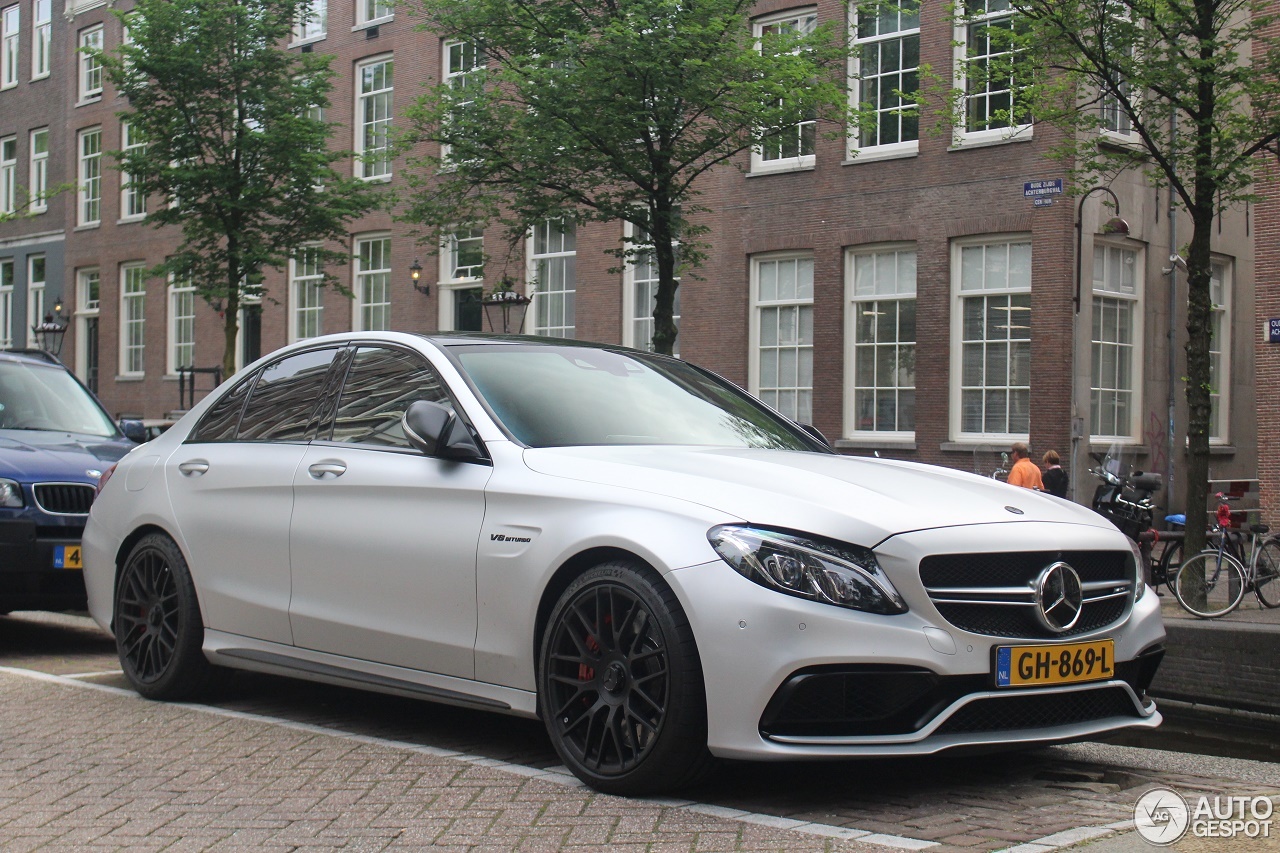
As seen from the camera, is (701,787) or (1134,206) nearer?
(701,787)

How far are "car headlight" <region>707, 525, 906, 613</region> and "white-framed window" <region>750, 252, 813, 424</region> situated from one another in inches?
816

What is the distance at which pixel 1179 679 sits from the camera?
7594 millimetres

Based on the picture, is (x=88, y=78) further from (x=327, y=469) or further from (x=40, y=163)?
(x=327, y=469)

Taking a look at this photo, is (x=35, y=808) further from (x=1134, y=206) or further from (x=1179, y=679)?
(x=1134, y=206)

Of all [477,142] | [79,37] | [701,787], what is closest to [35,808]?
[701,787]

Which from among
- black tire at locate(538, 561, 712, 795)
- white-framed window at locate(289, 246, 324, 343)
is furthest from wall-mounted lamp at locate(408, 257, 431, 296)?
black tire at locate(538, 561, 712, 795)

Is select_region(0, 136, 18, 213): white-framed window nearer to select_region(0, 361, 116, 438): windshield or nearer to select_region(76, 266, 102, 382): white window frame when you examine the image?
select_region(76, 266, 102, 382): white window frame

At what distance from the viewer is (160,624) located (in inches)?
264

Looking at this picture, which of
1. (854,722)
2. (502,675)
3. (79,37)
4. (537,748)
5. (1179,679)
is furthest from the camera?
(79,37)

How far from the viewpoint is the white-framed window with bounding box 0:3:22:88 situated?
1823 inches

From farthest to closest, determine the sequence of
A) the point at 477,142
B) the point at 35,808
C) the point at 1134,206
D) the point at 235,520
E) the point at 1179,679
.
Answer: the point at 1134,206
the point at 477,142
the point at 1179,679
the point at 235,520
the point at 35,808

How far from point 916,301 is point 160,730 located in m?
18.9

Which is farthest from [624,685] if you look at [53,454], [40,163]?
[40,163]

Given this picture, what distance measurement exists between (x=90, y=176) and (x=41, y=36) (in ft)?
20.0
